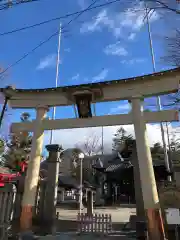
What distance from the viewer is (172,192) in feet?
27.0

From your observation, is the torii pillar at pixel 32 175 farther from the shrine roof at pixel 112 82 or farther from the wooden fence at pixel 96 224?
the wooden fence at pixel 96 224

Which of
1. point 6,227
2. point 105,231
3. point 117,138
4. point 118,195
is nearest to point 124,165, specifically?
point 118,195

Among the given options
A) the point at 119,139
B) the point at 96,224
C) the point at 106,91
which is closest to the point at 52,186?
the point at 96,224

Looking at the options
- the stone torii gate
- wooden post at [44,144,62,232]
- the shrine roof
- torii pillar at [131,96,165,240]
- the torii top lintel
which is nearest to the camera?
torii pillar at [131,96,165,240]

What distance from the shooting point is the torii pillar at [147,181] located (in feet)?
24.5

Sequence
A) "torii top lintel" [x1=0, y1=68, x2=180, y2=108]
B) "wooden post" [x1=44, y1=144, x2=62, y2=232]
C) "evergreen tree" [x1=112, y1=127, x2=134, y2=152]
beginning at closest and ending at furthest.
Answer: "torii top lintel" [x1=0, y1=68, x2=180, y2=108] → "wooden post" [x1=44, y1=144, x2=62, y2=232] → "evergreen tree" [x1=112, y1=127, x2=134, y2=152]

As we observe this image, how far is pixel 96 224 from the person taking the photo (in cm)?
905

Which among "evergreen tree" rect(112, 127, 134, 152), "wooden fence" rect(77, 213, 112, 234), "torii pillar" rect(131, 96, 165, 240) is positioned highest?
"evergreen tree" rect(112, 127, 134, 152)

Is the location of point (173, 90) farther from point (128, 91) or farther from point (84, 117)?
point (84, 117)

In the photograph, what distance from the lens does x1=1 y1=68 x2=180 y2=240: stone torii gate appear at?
319 inches

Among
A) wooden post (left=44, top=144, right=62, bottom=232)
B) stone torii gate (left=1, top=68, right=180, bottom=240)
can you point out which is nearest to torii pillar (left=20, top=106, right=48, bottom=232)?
stone torii gate (left=1, top=68, right=180, bottom=240)

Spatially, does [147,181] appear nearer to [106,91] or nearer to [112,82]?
[106,91]

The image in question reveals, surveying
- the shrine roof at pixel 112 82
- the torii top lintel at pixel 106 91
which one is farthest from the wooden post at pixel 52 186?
the shrine roof at pixel 112 82

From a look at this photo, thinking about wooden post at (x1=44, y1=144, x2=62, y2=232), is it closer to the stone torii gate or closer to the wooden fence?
the stone torii gate
